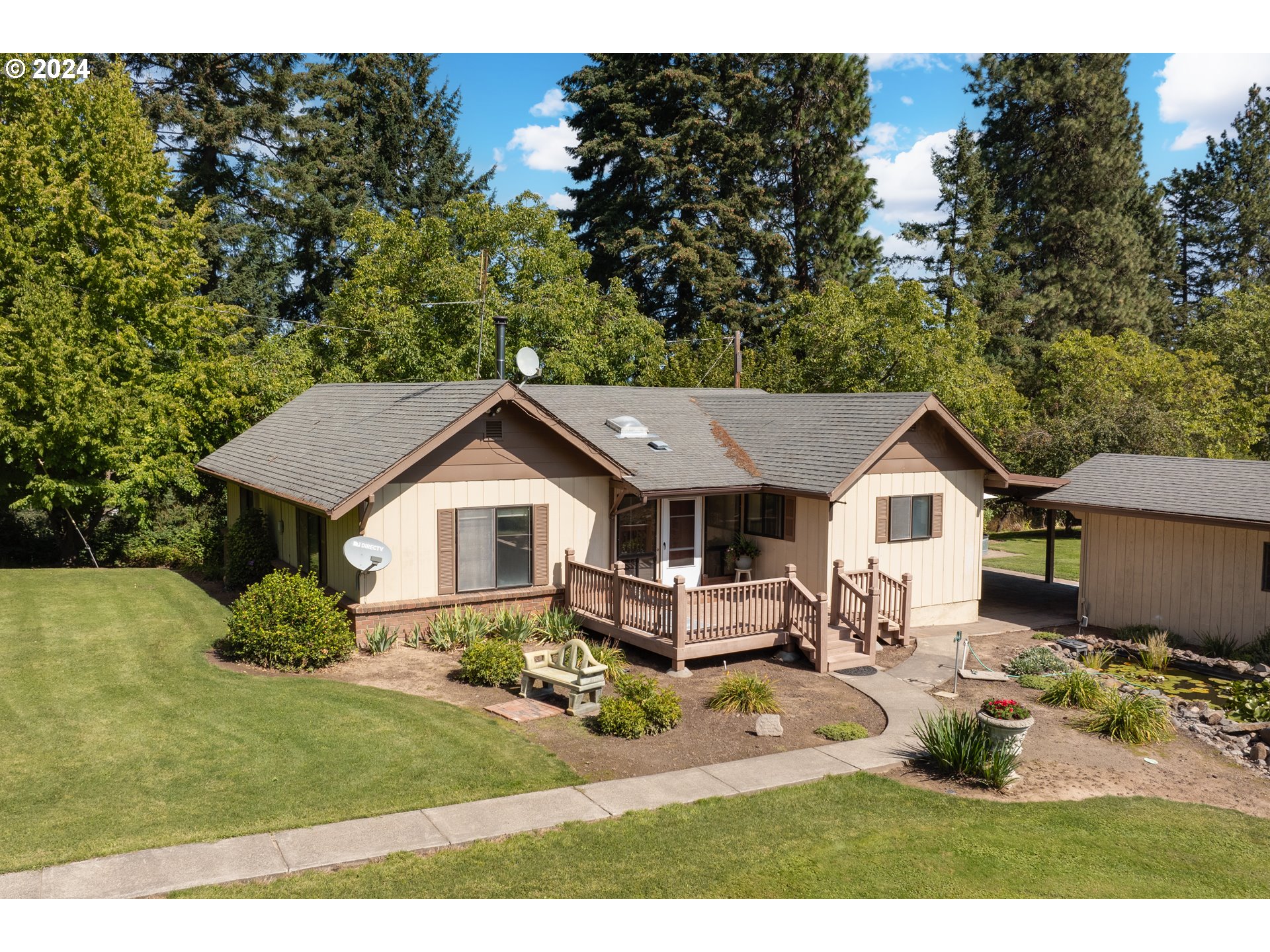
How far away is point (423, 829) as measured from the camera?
29.1 feet

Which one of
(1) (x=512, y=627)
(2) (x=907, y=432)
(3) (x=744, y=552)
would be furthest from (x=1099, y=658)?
(1) (x=512, y=627)

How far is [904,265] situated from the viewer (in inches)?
1885

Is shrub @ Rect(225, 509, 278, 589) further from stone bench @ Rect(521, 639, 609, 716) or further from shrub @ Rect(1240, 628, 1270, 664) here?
shrub @ Rect(1240, 628, 1270, 664)

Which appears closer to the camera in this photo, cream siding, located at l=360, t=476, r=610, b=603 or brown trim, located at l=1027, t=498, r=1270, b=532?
cream siding, located at l=360, t=476, r=610, b=603

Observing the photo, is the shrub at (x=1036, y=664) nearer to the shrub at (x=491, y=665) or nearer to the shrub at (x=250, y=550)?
the shrub at (x=491, y=665)

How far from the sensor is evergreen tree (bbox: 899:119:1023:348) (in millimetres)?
44844

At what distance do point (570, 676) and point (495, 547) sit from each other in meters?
4.28

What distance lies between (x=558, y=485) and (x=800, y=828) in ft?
30.5

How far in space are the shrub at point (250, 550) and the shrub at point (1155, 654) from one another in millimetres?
17679

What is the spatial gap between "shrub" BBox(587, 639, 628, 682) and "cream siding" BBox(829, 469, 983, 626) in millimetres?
4698

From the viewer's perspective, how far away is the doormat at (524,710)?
1263cm

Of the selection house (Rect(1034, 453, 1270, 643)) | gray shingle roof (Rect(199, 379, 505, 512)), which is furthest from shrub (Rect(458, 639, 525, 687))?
house (Rect(1034, 453, 1270, 643))
